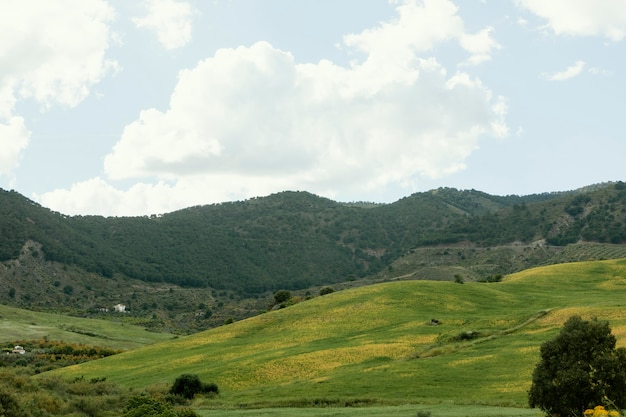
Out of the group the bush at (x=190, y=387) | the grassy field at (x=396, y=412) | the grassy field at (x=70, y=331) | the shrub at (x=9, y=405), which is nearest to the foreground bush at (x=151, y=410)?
the grassy field at (x=396, y=412)

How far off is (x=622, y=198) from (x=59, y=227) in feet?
527

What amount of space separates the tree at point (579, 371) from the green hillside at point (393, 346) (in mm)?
8226

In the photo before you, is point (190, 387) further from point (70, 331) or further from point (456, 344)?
point (70, 331)

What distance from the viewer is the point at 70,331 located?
111 metres

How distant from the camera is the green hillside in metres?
42.6

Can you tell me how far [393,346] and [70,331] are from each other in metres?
72.1

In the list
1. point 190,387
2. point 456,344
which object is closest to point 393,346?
point 456,344

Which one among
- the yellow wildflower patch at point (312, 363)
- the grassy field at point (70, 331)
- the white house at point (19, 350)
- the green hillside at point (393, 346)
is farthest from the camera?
the grassy field at point (70, 331)

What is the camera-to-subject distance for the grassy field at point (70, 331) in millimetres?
102000

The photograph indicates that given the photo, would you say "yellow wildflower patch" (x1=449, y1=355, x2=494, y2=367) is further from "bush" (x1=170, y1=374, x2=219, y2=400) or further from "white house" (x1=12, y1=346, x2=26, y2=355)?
"white house" (x1=12, y1=346, x2=26, y2=355)

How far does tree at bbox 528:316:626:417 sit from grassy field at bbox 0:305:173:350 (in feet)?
268

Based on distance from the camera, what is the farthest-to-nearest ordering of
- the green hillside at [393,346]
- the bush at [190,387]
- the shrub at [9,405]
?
the bush at [190,387] → the green hillside at [393,346] → the shrub at [9,405]

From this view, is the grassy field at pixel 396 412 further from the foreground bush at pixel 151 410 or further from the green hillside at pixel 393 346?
the foreground bush at pixel 151 410

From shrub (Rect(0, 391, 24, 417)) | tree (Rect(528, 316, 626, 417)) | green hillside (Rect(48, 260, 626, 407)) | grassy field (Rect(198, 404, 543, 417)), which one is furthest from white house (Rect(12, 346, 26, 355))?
tree (Rect(528, 316, 626, 417))
